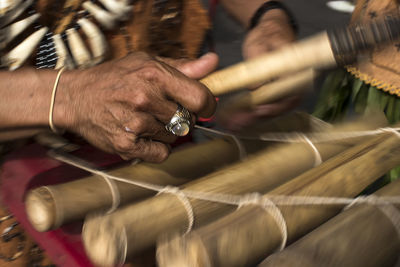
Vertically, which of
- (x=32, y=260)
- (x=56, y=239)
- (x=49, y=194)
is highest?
(x=49, y=194)

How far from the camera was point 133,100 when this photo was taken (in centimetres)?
78

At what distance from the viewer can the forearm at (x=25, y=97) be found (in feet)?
2.64

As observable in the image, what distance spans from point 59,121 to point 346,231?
0.52 metres

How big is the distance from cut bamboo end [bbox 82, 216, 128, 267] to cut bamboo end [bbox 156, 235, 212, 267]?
6 centimetres

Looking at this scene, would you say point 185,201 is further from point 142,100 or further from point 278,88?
point 278,88

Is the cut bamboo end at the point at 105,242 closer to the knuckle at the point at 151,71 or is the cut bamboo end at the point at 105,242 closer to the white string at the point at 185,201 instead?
the white string at the point at 185,201

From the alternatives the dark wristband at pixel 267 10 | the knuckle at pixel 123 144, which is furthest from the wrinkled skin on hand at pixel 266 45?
the knuckle at pixel 123 144

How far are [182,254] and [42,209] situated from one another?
0.23 metres

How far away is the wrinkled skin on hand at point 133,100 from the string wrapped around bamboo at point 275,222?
0.24 meters

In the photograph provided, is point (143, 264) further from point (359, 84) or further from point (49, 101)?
point (359, 84)

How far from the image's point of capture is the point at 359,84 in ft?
4.36

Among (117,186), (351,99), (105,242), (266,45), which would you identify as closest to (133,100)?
(117,186)

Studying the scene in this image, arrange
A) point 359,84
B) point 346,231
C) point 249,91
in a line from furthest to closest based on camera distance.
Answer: point 359,84, point 249,91, point 346,231

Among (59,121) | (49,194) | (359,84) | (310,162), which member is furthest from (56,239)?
(359,84)
